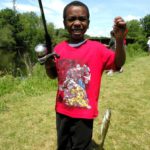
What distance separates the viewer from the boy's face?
306 cm

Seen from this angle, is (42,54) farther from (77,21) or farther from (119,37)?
(119,37)

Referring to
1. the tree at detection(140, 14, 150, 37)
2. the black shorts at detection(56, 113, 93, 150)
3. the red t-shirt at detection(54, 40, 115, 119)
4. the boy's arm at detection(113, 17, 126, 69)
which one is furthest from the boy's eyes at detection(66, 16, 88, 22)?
the tree at detection(140, 14, 150, 37)

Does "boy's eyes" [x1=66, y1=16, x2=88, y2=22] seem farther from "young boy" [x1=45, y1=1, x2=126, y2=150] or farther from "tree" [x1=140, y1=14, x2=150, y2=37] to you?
"tree" [x1=140, y1=14, x2=150, y2=37]

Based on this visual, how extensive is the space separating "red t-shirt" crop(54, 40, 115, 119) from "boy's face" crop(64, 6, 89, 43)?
14 centimetres

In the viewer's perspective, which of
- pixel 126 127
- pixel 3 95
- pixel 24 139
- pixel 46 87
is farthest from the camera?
pixel 46 87

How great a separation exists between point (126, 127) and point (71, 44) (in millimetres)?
2822

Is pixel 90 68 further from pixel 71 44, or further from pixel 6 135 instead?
Answer: pixel 6 135

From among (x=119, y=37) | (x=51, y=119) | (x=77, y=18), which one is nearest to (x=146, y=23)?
(x=51, y=119)

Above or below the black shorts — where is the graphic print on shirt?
above

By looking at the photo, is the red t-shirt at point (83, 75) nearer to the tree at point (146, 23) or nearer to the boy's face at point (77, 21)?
the boy's face at point (77, 21)

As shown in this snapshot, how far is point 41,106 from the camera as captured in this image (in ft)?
22.1

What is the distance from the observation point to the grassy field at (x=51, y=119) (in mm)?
4918

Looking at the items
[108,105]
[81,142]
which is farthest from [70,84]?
[108,105]

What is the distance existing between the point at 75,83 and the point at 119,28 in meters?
0.81
